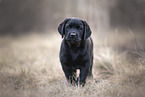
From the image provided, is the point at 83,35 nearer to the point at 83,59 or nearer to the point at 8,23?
the point at 83,59

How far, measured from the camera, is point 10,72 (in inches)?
156

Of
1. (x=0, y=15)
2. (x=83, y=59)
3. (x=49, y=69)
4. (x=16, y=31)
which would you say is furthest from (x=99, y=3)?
(x=0, y=15)

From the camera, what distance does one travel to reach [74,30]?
3.32 metres

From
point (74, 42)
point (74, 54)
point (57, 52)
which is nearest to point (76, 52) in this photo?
point (74, 54)

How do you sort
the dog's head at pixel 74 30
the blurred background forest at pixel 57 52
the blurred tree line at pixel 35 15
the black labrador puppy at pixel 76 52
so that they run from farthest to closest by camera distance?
the blurred tree line at pixel 35 15 < the black labrador puppy at pixel 76 52 < the dog's head at pixel 74 30 < the blurred background forest at pixel 57 52

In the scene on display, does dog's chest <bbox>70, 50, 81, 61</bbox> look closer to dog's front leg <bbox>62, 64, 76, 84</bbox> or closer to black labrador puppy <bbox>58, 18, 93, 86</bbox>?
black labrador puppy <bbox>58, 18, 93, 86</bbox>

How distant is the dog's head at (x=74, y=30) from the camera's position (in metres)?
3.21

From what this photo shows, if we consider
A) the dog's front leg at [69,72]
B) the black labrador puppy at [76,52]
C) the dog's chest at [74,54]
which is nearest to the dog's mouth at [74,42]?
the black labrador puppy at [76,52]

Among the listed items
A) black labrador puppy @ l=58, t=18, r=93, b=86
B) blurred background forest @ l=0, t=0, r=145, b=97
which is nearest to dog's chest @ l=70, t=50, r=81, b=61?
black labrador puppy @ l=58, t=18, r=93, b=86

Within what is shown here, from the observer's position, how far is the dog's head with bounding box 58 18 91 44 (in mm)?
3209

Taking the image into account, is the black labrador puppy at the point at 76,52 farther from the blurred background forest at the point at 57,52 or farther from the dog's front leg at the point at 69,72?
the blurred background forest at the point at 57,52

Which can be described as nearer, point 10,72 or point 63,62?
point 63,62

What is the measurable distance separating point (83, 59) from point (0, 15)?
1786 centimetres

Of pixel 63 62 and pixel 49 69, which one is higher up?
pixel 63 62
